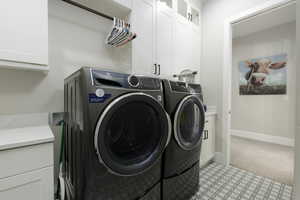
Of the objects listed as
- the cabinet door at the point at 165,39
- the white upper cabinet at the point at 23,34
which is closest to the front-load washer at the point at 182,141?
the cabinet door at the point at 165,39

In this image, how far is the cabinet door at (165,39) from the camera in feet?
6.52

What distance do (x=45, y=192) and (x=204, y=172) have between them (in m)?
1.94

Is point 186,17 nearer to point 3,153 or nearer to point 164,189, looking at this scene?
point 164,189

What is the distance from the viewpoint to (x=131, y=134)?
1066 mm

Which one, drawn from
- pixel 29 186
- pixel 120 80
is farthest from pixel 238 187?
pixel 29 186

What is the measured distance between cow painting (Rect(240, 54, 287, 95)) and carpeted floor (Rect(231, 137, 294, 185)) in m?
1.32

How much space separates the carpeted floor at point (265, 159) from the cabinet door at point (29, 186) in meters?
2.51

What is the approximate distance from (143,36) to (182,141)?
52.4 inches

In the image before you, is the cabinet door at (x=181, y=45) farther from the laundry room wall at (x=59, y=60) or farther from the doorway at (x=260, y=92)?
the laundry room wall at (x=59, y=60)

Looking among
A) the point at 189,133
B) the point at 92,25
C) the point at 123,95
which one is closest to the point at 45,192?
the point at 123,95

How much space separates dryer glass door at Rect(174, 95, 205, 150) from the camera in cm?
126

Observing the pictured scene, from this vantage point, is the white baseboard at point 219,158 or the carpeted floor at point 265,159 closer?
the carpeted floor at point 265,159

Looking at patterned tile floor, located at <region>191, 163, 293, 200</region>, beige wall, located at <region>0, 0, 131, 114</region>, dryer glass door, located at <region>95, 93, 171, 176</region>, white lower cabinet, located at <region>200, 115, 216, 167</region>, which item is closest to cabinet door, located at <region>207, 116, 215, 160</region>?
white lower cabinet, located at <region>200, 115, 216, 167</region>

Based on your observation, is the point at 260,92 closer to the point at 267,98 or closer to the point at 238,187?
the point at 267,98
